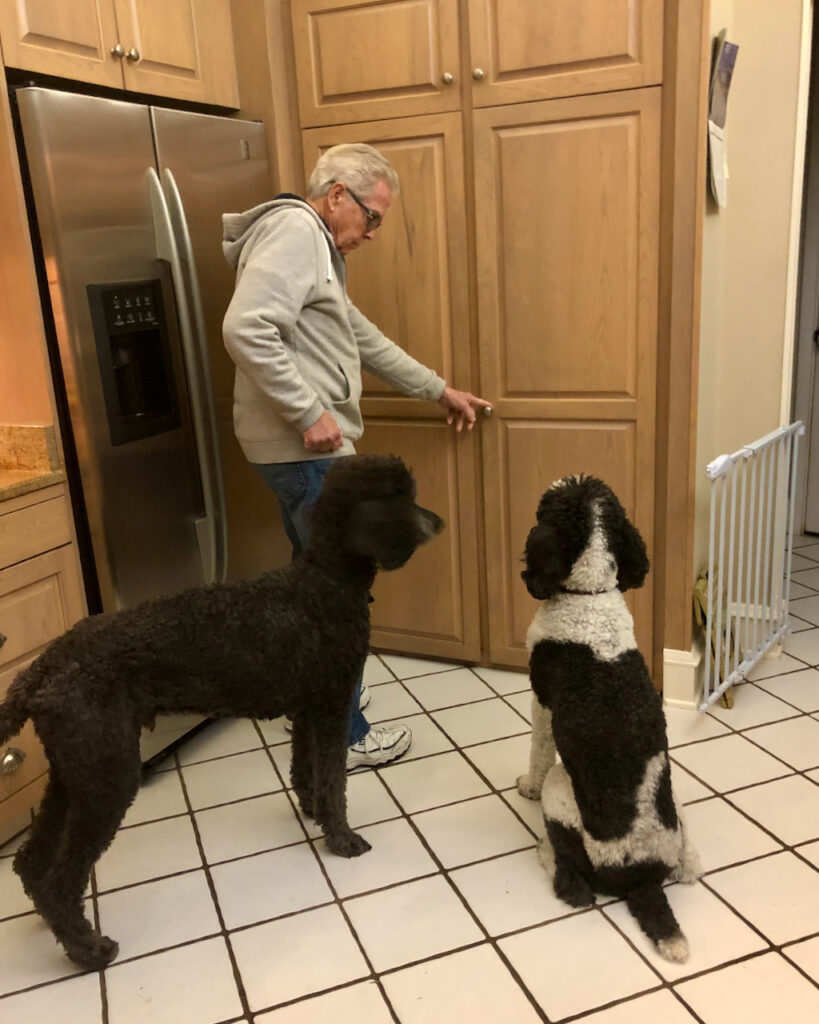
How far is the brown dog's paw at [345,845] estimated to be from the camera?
6.17 ft

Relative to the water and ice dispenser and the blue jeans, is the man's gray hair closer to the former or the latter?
the water and ice dispenser

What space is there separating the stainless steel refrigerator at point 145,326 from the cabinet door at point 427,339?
38 cm

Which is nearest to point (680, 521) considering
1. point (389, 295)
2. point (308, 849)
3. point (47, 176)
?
point (389, 295)

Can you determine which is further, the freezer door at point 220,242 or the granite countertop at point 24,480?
the freezer door at point 220,242

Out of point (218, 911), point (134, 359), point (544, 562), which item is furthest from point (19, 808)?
point (544, 562)

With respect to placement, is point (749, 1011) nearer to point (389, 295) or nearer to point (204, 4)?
point (389, 295)

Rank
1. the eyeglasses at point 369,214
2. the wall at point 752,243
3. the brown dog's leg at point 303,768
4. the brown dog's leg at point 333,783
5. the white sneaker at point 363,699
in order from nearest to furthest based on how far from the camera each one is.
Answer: the brown dog's leg at point 333,783 < the brown dog's leg at point 303,768 < the eyeglasses at point 369,214 < the wall at point 752,243 < the white sneaker at point 363,699

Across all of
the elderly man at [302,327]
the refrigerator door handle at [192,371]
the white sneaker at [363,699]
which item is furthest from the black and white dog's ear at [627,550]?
the refrigerator door handle at [192,371]

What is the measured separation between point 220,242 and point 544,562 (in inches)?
52.7

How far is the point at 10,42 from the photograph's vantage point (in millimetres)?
1825

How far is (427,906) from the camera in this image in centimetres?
173

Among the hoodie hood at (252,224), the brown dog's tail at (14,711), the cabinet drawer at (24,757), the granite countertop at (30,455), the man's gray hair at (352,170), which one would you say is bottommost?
the cabinet drawer at (24,757)

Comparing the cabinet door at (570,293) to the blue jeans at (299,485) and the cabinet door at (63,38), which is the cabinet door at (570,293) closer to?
the blue jeans at (299,485)

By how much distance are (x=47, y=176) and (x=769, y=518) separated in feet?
6.90
